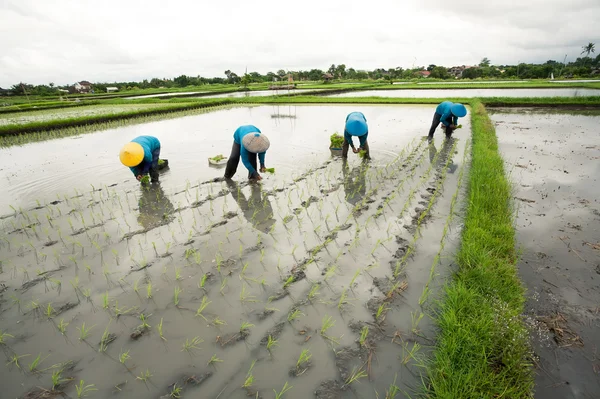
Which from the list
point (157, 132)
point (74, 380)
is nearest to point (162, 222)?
point (74, 380)

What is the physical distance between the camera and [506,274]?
309cm

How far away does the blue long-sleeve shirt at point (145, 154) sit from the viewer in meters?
5.73

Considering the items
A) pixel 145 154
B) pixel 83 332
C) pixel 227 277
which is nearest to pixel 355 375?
pixel 227 277

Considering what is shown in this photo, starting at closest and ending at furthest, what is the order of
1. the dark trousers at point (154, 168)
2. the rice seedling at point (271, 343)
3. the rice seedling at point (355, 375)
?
the rice seedling at point (355, 375) → the rice seedling at point (271, 343) → the dark trousers at point (154, 168)

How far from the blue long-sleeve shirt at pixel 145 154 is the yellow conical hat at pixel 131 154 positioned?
0.83 feet

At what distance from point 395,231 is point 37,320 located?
4284 mm

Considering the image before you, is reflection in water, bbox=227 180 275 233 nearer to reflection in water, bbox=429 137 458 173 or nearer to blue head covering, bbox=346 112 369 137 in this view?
blue head covering, bbox=346 112 369 137

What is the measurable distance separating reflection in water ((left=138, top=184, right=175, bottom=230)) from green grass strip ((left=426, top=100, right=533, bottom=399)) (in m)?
4.22

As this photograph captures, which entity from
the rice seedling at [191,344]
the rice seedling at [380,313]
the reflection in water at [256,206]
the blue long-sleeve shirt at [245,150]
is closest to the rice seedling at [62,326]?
the rice seedling at [191,344]

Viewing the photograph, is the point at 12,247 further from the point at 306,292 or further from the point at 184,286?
the point at 306,292

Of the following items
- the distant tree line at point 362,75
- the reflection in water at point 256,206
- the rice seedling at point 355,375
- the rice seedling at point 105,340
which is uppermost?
the distant tree line at point 362,75

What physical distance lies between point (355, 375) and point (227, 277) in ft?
5.82

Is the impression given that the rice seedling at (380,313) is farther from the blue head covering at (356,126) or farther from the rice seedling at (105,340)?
the blue head covering at (356,126)

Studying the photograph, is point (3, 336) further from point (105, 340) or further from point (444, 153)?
point (444, 153)
